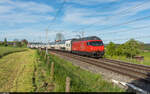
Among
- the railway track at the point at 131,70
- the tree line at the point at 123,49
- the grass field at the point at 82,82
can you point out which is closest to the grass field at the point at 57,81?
the grass field at the point at 82,82

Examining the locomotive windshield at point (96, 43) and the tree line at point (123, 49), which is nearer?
the locomotive windshield at point (96, 43)

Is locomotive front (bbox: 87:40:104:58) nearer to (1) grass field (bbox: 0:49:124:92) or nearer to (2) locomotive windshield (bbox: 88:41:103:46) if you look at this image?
(2) locomotive windshield (bbox: 88:41:103:46)

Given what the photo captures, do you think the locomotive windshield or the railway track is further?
the locomotive windshield

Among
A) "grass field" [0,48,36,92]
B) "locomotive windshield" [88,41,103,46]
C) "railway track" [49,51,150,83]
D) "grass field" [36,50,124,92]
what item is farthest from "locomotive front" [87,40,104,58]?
"grass field" [36,50,124,92]

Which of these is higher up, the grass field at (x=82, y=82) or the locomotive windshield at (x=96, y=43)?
the locomotive windshield at (x=96, y=43)

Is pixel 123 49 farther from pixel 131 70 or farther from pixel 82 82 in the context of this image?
pixel 82 82

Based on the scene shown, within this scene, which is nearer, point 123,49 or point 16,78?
point 16,78

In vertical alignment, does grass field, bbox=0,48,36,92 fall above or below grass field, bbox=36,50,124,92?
below

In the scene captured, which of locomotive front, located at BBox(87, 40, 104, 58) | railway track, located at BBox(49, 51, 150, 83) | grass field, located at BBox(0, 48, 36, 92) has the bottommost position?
grass field, located at BBox(0, 48, 36, 92)

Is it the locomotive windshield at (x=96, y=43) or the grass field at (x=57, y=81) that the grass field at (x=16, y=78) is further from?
the locomotive windshield at (x=96, y=43)

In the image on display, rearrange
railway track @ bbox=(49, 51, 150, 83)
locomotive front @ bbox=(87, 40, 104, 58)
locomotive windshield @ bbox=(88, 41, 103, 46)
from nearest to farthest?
railway track @ bbox=(49, 51, 150, 83)
locomotive front @ bbox=(87, 40, 104, 58)
locomotive windshield @ bbox=(88, 41, 103, 46)

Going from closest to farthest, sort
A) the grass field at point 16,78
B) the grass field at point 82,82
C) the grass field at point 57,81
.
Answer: the grass field at point 82,82, the grass field at point 57,81, the grass field at point 16,78

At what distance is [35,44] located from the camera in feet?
276

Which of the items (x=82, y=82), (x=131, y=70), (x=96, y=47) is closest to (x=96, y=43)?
(x=96, y=47)
